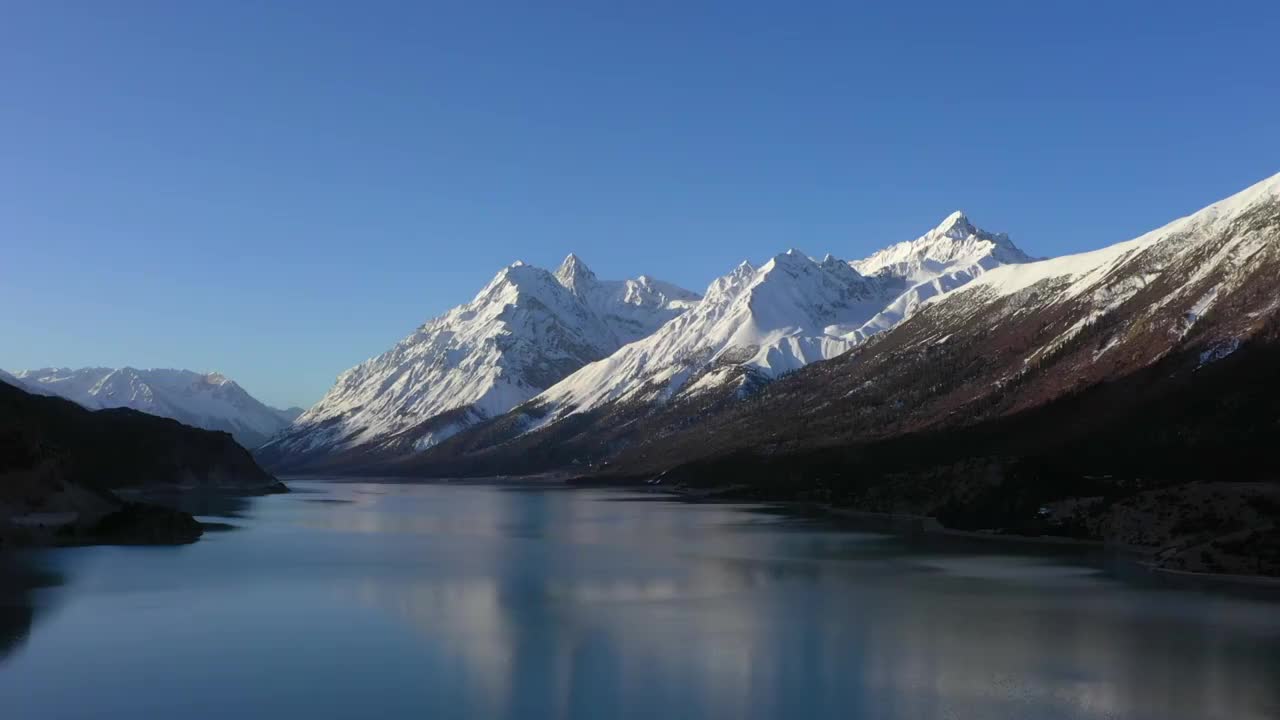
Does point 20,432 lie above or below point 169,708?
above

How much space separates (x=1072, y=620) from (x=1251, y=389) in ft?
398

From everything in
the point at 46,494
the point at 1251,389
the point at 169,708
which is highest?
the point at 1251,389

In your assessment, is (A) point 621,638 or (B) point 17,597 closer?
(A) point 621,638

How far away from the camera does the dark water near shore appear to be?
165 ft

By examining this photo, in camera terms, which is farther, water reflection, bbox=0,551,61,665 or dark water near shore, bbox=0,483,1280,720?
water reflection, bbox=0,551,61,665

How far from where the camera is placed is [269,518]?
168 meters

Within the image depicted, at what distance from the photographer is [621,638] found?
218 feet

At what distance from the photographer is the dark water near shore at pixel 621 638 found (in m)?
50.3

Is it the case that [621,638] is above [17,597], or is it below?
below

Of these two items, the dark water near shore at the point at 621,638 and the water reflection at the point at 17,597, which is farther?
the water reflection at the point at 17,597

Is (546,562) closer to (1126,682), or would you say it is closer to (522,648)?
(522,648)

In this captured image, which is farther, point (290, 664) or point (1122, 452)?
point (1122, 452)

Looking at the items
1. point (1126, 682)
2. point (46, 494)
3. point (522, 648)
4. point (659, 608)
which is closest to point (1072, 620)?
point (1126, 682)

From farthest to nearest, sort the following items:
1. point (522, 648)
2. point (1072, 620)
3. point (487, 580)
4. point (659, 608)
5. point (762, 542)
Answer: point (762, 542) < point (487, 580) < point (659, 608) < point (1072, 620) < point (522, 648)
